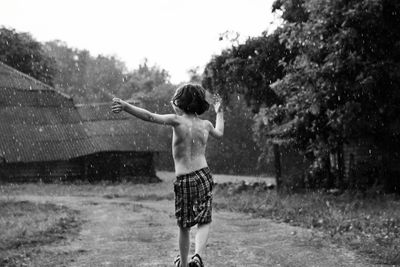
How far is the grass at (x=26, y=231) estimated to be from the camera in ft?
23.2

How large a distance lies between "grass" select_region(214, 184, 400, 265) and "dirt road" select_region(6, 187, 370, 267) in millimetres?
351

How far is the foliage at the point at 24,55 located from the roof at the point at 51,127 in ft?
25.8

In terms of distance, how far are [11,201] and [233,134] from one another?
88.2 ft

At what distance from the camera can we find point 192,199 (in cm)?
456

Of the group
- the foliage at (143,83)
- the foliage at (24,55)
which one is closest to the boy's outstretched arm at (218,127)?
the foliage at (24,55)

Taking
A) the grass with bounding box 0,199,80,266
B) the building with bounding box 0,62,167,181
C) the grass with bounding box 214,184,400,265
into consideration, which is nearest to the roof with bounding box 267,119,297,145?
the grass with bounding box 214,184,400,265

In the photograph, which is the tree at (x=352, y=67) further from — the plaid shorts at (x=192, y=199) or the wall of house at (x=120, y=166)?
the wall of house at (x=120, y=166)

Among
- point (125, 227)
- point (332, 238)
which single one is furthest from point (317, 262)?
point (125, 227)

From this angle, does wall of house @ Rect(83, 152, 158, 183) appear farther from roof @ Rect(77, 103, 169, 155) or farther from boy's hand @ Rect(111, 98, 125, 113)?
boy's hand @ Rect(111, 98, 125, 113)

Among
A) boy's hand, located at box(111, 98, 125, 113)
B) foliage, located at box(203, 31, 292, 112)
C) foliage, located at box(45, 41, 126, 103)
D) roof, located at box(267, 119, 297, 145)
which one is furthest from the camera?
foliage, located at box(45, 41, 126, 103)

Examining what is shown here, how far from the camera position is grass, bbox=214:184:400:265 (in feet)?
23.3

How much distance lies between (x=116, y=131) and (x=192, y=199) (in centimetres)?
2806

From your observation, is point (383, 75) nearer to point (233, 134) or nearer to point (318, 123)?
point (318, 123)

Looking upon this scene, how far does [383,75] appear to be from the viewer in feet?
41.6
